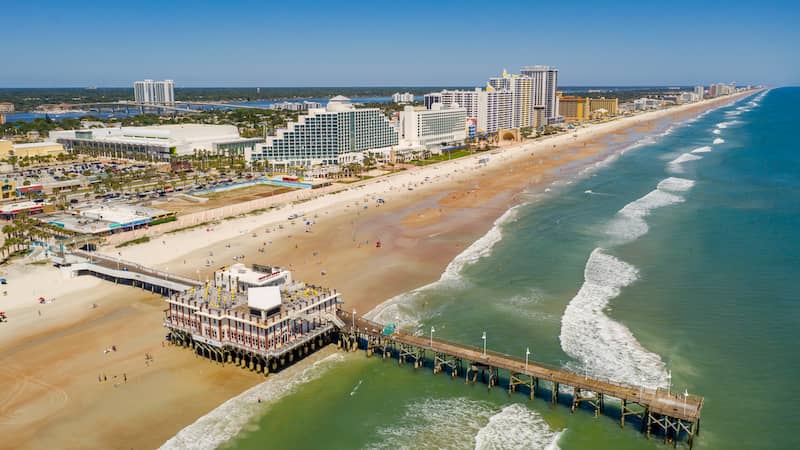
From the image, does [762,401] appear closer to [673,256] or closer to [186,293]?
[673,256]

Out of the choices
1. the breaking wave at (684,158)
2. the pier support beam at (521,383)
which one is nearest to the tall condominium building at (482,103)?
the breaking wave at (684,158)

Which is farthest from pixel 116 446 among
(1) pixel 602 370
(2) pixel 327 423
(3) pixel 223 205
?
(3) pixel 223 205

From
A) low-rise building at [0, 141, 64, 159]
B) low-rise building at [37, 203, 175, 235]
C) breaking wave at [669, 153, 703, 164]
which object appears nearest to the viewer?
low-rise building at [37, 203, 175, 235]

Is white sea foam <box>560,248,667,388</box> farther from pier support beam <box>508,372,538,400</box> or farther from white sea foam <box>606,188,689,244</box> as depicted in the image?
white sea foam <box>606,188,689,244</box>

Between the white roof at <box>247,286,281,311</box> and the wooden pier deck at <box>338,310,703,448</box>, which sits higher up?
the white roof at <box>247,286,281,311</box>

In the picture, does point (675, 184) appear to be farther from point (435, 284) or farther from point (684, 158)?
point (435, 284)

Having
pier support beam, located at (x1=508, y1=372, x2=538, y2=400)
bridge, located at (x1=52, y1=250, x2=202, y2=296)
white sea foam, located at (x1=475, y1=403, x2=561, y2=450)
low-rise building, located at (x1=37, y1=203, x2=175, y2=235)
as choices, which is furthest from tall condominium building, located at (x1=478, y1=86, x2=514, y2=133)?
white sea foam, located at (x1=475, y1=403, x2=561, y2=450)
